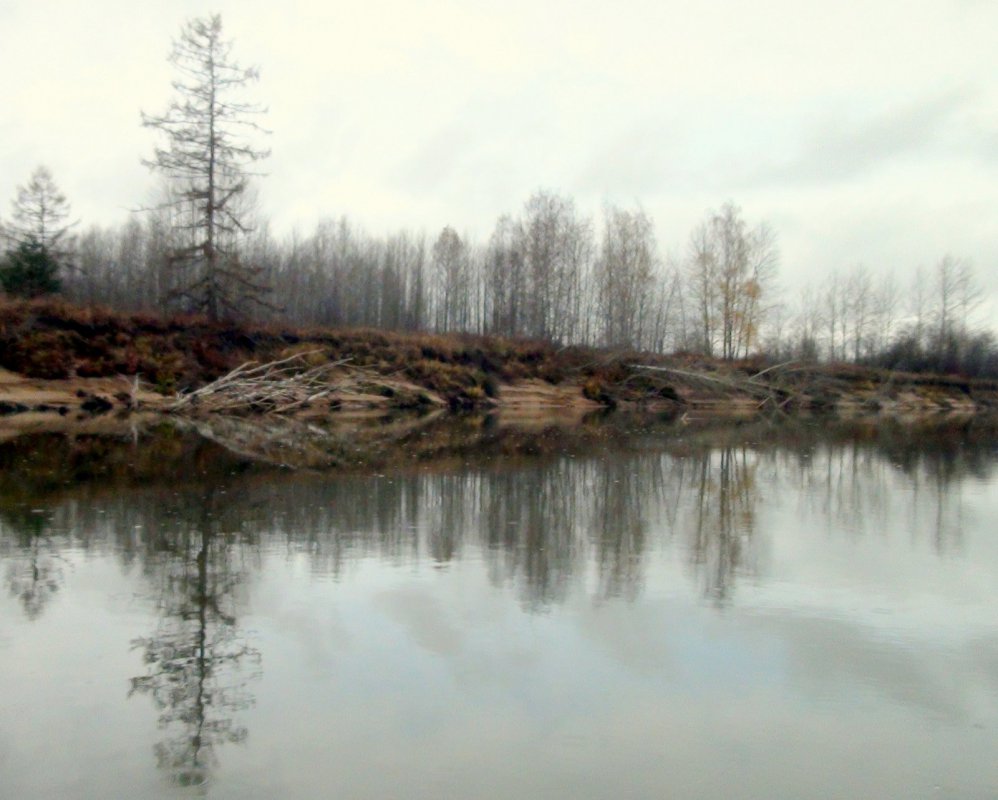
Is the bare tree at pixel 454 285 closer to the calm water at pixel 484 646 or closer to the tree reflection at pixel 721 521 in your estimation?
the tree reflection at pixel 721 521

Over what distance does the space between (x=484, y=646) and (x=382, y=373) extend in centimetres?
3183

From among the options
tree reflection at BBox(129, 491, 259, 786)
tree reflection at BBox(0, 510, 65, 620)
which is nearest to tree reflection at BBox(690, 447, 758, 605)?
tree reflection at BBox(129, 491, 259, 786)

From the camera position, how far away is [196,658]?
5.28 metres

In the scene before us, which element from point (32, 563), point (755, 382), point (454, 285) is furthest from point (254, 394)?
point (454, 285)

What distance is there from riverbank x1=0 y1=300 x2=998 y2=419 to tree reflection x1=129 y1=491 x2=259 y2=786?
20.3 m

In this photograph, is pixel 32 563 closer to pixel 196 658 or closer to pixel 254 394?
pixel 196 658

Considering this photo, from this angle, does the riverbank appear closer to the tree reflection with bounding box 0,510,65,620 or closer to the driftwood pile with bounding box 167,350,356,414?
the driftwood pile with bounding box 167,350,356,414

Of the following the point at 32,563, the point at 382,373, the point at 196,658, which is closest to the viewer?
the point at 196,658

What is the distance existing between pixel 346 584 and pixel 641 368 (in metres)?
36.7

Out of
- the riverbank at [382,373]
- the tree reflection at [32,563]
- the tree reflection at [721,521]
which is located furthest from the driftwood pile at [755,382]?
the tree reflection at [32,563]

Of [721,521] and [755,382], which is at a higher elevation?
[755,382]

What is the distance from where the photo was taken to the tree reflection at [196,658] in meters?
4.20

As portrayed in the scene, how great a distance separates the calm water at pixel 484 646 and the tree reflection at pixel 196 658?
0.02m

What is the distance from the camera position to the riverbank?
92.2 ft
